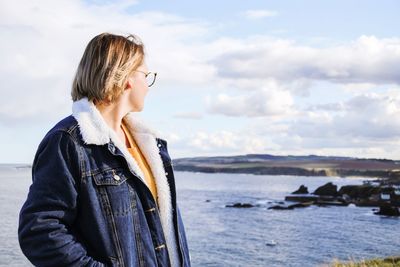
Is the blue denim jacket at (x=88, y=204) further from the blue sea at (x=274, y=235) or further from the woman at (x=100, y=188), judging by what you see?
the blue sea at (x=274, y=235)

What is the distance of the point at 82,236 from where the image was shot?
7.93 feet

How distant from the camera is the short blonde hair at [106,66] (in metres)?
2.54

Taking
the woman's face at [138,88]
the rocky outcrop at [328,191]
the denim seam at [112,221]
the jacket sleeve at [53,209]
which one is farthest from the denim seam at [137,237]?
the rocky outcrop at [328,191]

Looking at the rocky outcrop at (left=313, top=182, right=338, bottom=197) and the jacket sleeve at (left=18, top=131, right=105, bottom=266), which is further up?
the jacket sleeve at (left=18, top=131, right=105, bottom=266)

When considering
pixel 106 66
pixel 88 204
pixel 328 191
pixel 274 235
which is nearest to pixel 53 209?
pixel 88 204

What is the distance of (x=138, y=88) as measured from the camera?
2666mm

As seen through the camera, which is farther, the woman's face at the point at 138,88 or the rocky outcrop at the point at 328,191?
the rocky outcrop at the point at 328,191

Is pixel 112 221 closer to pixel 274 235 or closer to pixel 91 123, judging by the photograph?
pixel 91 123

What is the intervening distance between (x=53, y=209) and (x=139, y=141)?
77 cm

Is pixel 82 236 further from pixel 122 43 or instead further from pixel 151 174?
pixel 122 43

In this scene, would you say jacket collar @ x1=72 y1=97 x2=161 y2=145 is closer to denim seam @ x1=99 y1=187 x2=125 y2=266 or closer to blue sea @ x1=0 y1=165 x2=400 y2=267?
denim seam @ x1=99 y1=187 x2=125 y2=266

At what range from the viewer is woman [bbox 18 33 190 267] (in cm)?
233

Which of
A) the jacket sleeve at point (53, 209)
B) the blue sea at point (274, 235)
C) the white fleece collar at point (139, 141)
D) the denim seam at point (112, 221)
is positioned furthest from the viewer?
the blue sea at point (274, 235)

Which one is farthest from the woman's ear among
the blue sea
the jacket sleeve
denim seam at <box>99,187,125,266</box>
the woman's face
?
the blue sea
